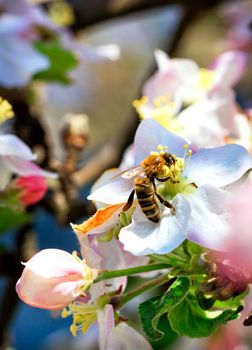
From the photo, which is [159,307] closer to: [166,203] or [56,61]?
[166,203]

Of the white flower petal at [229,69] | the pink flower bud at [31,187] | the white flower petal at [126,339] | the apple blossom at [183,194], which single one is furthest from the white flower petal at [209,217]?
the white flower petal at [229,69]

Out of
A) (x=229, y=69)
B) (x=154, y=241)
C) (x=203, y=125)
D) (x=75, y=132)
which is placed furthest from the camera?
(x=75, y=132)

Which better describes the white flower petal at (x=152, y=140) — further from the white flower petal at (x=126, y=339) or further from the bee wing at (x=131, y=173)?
the white flower petal at (x=126, y=339)

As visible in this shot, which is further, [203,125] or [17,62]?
[17,62]

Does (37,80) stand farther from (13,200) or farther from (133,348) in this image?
(133,348)

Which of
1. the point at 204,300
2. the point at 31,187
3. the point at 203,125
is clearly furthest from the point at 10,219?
the point at 204,300

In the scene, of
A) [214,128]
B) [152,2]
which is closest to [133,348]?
[214,128]
